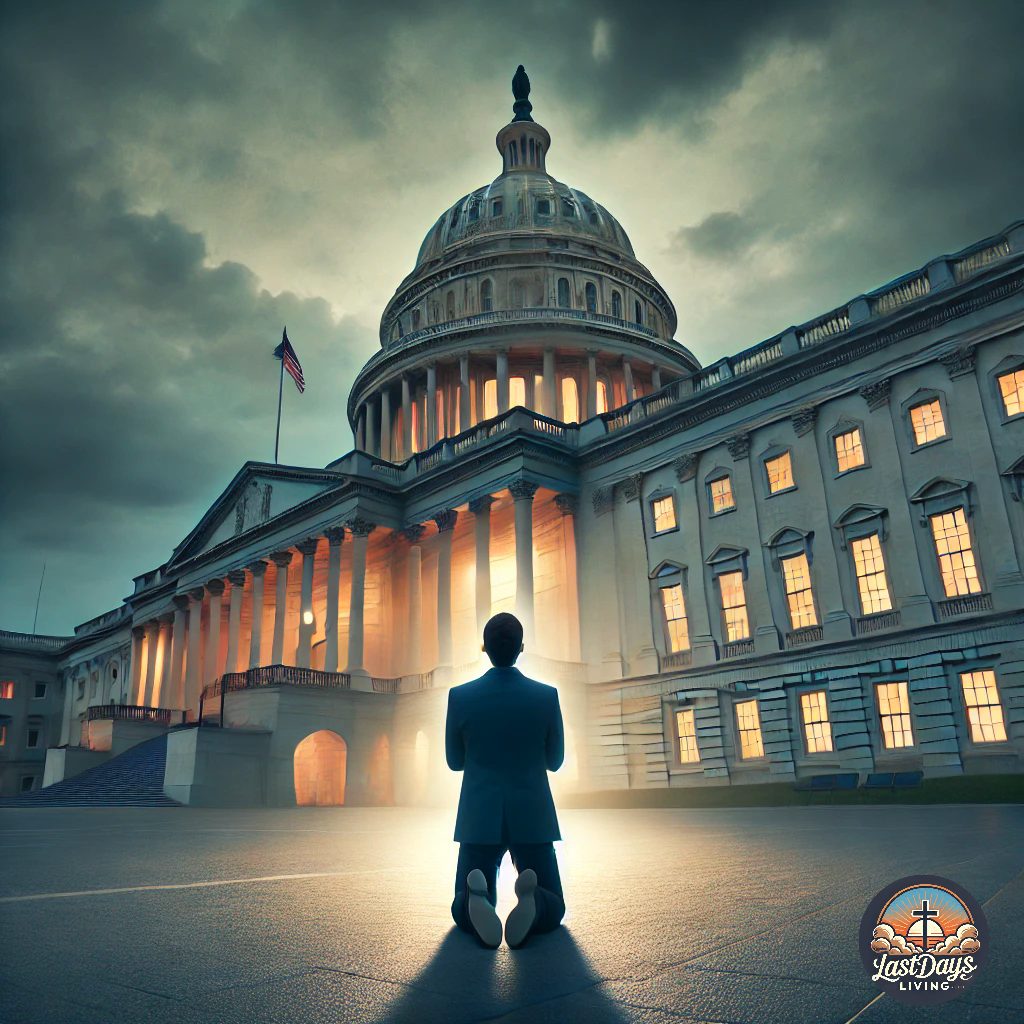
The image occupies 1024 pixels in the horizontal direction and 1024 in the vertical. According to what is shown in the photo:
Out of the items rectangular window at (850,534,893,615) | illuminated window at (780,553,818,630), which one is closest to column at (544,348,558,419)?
illuminated window at (780,553,818,630)

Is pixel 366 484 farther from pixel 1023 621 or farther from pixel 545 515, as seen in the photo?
pixel 1023 621

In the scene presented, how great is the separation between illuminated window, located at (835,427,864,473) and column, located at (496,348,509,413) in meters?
28.7

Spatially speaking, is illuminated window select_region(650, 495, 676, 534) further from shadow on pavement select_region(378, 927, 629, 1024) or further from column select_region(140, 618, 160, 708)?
column select_region(140, 618, 160, 708)

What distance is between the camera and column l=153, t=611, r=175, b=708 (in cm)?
5472

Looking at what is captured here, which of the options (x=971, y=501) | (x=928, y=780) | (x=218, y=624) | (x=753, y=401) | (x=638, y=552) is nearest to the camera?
(x=928, y=780)

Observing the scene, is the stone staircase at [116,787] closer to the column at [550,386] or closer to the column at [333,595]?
the column at [333,595]

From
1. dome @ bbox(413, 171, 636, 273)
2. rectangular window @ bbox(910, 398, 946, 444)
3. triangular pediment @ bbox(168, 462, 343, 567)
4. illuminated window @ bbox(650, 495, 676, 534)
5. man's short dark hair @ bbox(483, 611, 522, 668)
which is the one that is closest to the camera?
man's short dark hair @ bbox(483, 611, 522, 668)

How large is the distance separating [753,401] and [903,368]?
19.6ft

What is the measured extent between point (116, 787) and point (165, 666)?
2261 centimetres

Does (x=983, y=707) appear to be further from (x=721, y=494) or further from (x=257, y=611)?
(x=257, y=611)

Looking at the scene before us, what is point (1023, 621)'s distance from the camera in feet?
79.7

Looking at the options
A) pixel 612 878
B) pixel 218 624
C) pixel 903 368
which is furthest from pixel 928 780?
pixel 218 624

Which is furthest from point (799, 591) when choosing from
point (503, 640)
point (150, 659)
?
point (150, 659)

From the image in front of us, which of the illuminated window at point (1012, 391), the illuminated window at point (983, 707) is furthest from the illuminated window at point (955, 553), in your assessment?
the illuminated window at point (1012, 391)
